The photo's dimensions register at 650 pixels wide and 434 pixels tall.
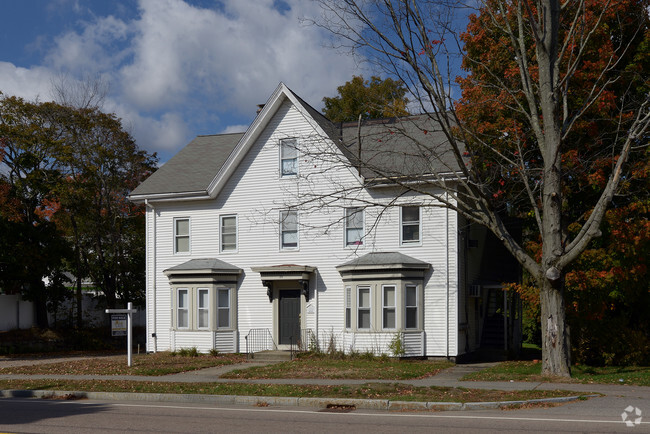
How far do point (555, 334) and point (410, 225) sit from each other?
320 inches

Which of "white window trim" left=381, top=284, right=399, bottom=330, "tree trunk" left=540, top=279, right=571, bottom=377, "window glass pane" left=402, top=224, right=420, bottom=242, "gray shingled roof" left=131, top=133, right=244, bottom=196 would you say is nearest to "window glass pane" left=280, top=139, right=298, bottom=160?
"gray shingled roof" left=131, top=133, right=244, bottom=196

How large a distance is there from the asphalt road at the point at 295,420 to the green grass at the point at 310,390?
993mm

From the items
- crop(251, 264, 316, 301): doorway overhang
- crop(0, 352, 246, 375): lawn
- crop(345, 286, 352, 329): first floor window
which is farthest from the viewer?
crop(251, 264, 316, 301): doorway overhang

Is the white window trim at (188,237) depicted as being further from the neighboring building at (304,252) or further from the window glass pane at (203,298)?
the window glass pane at (203,298)

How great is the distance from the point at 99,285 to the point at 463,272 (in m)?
21.0

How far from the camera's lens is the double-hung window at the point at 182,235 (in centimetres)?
2778

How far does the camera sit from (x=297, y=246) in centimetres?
2597

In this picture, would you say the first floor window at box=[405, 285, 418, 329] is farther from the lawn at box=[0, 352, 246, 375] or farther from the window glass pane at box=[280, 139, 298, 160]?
the window glass pane at box=[280, 139, 298, 160]

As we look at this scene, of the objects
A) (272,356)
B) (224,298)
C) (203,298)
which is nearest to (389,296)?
(272,356)

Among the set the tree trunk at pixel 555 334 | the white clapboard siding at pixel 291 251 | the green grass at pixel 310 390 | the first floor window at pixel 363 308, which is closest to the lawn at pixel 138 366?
the white clapboard siding at pixel 291 251

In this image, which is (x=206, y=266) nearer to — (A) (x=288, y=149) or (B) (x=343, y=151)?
(A) (x=288, y=149)

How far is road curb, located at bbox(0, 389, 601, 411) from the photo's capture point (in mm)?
12820

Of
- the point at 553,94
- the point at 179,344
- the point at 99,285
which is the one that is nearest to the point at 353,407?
the point at 553,94

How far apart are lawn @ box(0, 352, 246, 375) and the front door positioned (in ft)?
5.93
